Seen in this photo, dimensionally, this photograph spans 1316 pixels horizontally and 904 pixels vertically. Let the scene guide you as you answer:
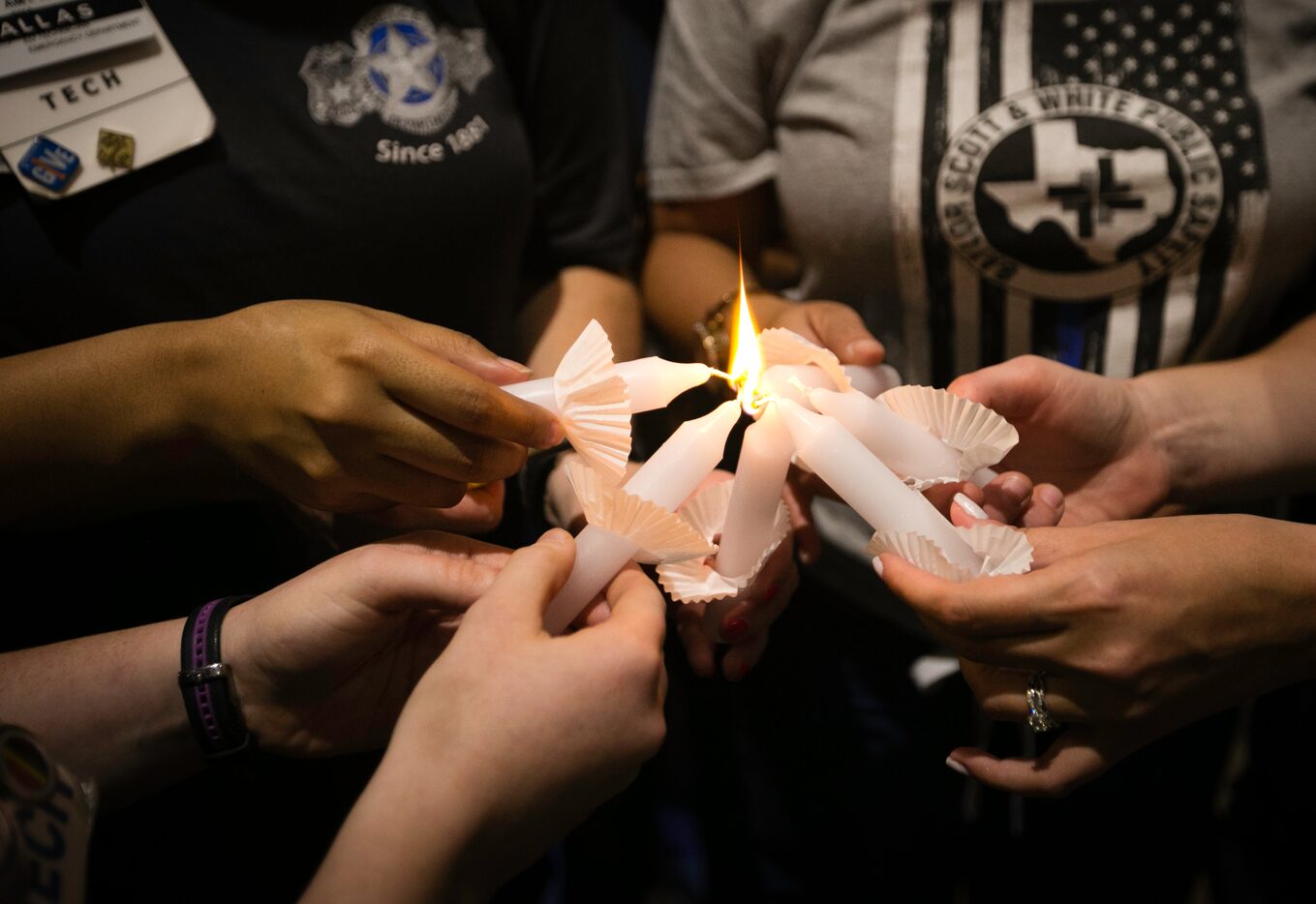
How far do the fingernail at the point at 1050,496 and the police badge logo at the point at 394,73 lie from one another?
0.57 metres

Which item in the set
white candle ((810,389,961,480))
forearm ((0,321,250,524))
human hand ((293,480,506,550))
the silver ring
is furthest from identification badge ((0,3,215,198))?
the silver ring

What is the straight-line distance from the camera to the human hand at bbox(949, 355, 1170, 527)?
59 centimetres

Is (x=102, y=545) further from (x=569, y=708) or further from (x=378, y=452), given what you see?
(x=569, y=708)

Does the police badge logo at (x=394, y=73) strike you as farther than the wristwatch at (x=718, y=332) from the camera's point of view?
No

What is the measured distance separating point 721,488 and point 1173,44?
0.54 m

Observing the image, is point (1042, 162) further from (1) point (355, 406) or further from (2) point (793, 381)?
(1) point (355, 406)

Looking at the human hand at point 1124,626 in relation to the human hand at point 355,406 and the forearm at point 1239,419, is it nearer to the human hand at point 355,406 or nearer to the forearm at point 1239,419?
the forearm at point 1239,419

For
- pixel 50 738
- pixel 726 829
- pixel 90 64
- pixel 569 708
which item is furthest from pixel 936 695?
pixel 90 64

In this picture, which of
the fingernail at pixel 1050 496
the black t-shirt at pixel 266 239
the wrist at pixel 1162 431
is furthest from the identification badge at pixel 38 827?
the wrist at pixel 1162 431

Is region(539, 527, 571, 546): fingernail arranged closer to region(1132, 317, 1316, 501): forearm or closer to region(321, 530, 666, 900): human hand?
region(321, 530, 666, 900): human hand

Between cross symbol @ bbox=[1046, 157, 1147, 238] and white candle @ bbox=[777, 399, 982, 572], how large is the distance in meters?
0.34

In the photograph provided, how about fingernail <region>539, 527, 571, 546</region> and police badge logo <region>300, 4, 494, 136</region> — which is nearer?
fingernail <region>539, 527, 571, 546</region>

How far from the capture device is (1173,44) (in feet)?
2.05

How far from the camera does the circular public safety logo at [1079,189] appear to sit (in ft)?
2.01
